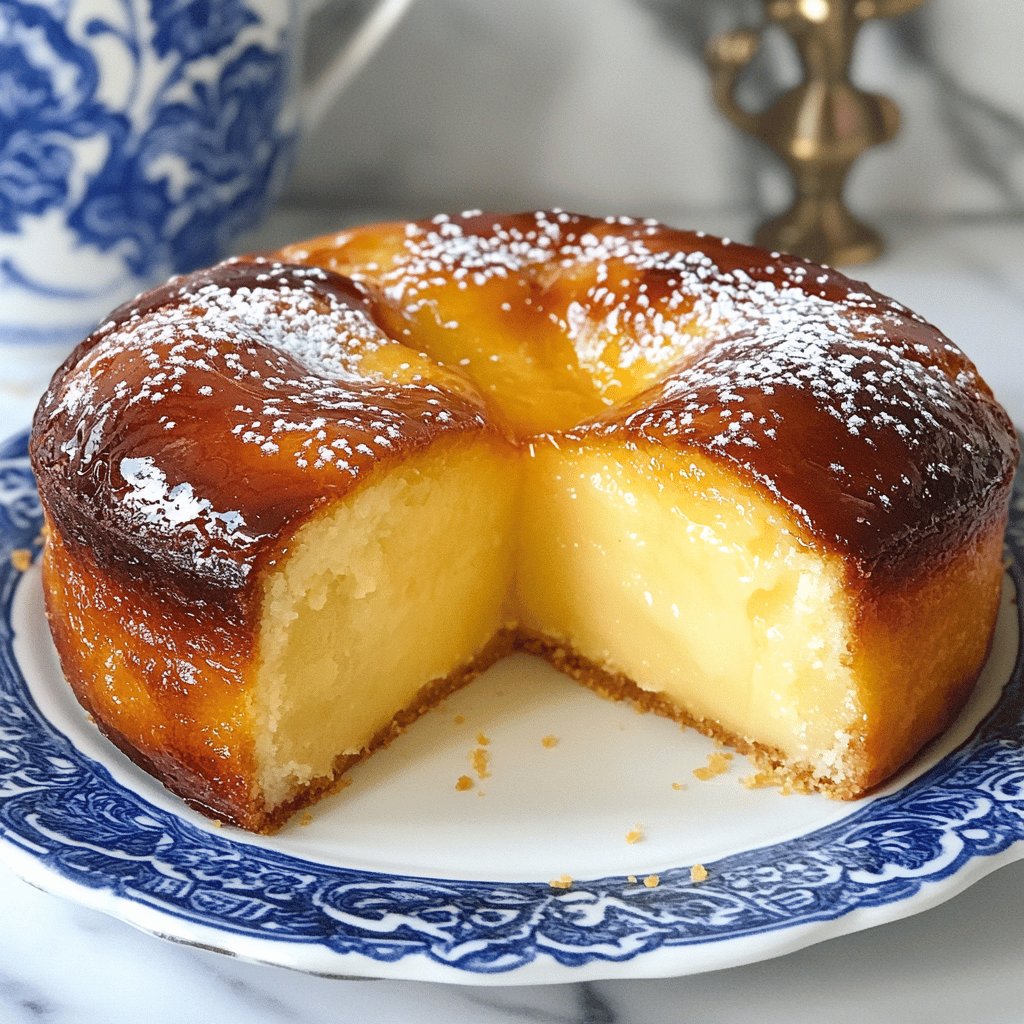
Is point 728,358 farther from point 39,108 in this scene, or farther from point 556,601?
point 39,108

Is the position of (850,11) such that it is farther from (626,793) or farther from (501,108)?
(626,793)

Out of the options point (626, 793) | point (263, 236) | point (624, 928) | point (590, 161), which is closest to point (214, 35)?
point (263, 236)

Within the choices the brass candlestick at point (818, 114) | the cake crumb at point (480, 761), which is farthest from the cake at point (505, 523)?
the brass candlestick at point (818, 114)

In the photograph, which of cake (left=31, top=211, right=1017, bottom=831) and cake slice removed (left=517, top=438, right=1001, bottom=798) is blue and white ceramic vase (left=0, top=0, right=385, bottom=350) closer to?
cake (left=31, top=211, right=1017, bottom=831)

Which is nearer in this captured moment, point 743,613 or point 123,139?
point 743,613

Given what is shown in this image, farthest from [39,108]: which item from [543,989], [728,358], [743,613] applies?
[543,989]
